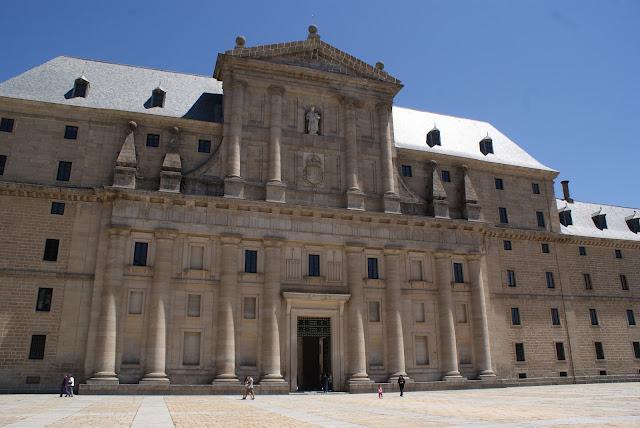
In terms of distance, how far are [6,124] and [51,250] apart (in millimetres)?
9724

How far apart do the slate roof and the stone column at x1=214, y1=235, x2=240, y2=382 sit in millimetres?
33701

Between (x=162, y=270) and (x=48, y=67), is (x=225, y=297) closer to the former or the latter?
(x=162, y=270)

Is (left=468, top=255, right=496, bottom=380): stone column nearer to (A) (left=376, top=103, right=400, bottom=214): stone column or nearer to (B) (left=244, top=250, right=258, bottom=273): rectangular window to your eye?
(A) (left=376, top=103, right=400, bottom=214): stone column

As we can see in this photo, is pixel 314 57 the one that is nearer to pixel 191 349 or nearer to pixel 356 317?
pixel 356 317

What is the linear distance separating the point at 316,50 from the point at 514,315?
28.4m

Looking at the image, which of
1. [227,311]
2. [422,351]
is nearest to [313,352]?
[422,351]

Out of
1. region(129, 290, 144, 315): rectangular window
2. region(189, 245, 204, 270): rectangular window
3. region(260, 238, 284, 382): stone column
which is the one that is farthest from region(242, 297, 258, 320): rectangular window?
region(129, 290, 144, 315): rectangular window

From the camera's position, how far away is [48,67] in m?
40.9

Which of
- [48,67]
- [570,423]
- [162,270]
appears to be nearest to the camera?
[570,423]

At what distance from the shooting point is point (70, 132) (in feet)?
121

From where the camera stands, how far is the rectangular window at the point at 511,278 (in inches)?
1797

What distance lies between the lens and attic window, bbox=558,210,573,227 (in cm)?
5331

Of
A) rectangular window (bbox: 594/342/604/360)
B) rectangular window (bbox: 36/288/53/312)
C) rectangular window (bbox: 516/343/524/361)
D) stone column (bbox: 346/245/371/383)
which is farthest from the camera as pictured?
rectangular window (bbox: 594/342/604/360)

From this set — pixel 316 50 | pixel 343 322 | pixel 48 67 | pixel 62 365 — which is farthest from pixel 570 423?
pixel 48 67
